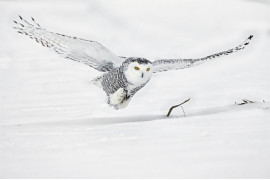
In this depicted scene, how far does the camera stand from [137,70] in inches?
22.7

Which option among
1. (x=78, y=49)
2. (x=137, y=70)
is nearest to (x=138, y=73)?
(x=137, y=70)

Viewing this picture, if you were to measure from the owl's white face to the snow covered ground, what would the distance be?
0.02 metres

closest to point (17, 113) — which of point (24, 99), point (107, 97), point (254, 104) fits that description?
point (24, 99)

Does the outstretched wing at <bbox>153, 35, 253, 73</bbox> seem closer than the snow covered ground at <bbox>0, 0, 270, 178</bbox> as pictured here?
No

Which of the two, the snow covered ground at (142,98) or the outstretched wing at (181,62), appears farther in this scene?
the outstretched wing at (181,62)

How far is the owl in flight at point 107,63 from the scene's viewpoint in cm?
58

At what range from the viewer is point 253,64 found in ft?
2.07

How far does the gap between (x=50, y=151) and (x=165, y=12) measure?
1.11 ft

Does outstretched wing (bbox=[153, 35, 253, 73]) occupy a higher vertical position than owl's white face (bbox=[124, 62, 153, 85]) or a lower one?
higher

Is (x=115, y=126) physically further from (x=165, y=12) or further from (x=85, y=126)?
(x=165, y=12)

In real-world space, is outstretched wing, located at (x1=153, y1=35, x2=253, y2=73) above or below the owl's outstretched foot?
above

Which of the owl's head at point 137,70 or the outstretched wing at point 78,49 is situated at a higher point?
the outstretched wing at point 78,49

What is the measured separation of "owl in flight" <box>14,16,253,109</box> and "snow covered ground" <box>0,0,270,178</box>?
1cm

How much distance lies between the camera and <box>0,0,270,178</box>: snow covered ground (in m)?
0.49
